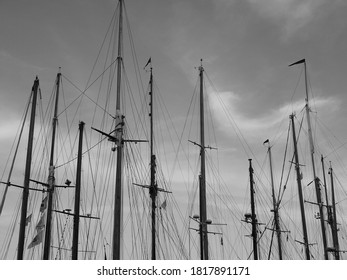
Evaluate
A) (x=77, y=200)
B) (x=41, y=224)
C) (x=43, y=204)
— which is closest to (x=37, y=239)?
(x=41, y=224)

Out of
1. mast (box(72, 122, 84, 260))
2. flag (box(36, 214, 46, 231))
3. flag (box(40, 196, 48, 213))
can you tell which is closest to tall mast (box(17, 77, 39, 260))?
mast (box(72, 122, 84, 260))

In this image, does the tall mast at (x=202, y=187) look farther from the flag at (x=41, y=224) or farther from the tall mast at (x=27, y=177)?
the tall mast at (x=27, y=177)

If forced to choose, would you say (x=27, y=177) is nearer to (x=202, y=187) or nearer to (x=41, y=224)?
(x=41, y=224)

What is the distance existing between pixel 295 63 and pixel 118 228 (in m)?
41.5

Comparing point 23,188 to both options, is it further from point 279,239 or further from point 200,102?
point 279,239

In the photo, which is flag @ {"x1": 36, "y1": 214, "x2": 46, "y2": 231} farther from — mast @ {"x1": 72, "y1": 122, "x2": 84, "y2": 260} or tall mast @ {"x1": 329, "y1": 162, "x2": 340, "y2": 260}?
tall mast @ {"x1": 329, "y1": 162, "x2": 340, "y2": 260}

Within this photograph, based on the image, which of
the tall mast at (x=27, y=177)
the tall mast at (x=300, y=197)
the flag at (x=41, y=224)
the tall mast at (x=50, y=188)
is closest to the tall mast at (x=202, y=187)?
the tall mast at (x=300, y=197)

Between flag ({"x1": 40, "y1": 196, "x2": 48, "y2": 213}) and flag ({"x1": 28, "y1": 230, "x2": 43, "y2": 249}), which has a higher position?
flag ({"x1": 40, "y1": 196, "x2": 48, "y2": 213})

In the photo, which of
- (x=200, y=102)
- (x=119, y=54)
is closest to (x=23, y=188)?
(x=119, y=54)

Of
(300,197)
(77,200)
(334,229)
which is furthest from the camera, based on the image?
(334,229)

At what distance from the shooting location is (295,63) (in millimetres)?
62938
